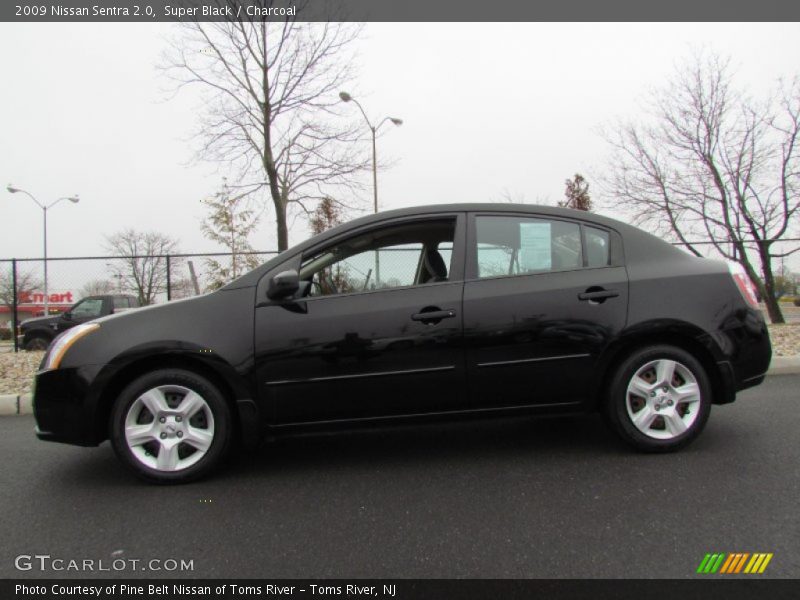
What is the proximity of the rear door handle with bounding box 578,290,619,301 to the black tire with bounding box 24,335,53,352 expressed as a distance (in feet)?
43.4

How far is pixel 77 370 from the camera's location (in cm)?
301

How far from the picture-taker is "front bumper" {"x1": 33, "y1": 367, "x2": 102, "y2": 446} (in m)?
2.99

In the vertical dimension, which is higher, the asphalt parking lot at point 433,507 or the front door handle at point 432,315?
the front door handle at point 432,315

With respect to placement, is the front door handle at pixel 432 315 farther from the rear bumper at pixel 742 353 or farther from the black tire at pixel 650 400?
the rear bumper at pixel 742 353

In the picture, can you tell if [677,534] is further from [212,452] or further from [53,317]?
[53,317]

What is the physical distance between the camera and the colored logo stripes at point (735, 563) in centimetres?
204

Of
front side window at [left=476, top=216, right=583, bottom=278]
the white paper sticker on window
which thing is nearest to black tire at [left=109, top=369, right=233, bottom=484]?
front side window at [left=476, top=216, right=583, bottom=278]

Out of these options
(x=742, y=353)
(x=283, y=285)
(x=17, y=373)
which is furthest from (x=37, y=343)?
(x=742, y=353)

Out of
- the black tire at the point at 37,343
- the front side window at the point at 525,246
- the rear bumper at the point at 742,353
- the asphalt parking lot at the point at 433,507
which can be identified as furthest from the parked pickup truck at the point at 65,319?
the rear bumper at the point at 742,353

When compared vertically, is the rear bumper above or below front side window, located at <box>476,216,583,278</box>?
below

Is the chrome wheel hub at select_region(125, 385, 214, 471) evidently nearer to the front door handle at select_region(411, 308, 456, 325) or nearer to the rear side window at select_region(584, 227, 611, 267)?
the front door handle at select_region(411, 308, 456, 325)

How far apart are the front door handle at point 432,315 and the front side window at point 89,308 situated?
39.6 ft

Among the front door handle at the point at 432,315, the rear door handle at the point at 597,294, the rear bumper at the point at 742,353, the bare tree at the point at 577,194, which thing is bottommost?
the rear bumper at the point at 742,353
